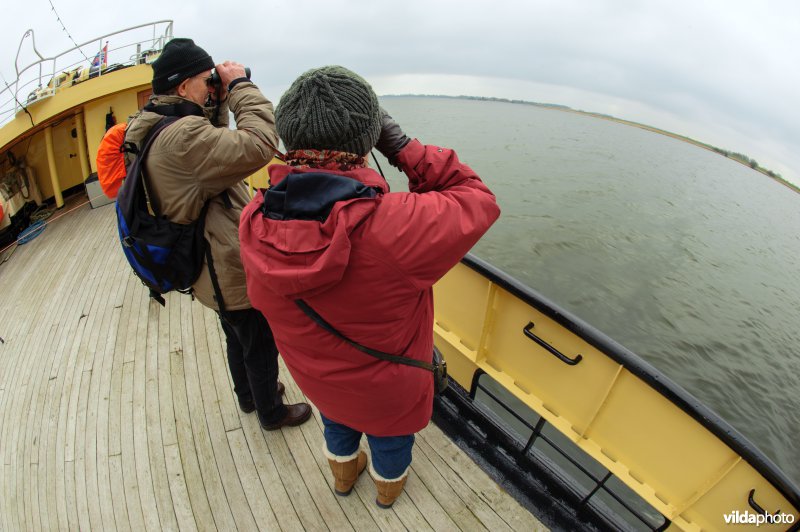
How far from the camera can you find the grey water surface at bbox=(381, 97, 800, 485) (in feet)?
28.5

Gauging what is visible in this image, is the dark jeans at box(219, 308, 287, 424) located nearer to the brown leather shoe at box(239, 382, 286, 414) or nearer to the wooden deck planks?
the brown leather shoe at box(239, 382, 286, 414)

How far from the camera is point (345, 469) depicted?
2.04m

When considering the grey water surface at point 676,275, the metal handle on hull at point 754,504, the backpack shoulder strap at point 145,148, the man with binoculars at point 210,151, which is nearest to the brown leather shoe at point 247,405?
the man with binoculars at point 210,151

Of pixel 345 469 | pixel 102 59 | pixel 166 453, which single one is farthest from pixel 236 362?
pixel 102 59

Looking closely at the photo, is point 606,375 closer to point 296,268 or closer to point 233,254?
point 296,268

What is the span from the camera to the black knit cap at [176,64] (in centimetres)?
166

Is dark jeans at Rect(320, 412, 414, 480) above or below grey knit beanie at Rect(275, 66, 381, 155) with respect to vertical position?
below

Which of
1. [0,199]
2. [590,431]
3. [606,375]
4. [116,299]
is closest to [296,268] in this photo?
[606,375]

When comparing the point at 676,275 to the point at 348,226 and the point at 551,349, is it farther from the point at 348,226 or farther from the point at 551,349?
the point at 348,226

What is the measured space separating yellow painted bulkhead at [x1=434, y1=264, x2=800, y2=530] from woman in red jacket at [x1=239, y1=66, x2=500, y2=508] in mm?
1093

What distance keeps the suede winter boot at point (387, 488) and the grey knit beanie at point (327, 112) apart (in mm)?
1602

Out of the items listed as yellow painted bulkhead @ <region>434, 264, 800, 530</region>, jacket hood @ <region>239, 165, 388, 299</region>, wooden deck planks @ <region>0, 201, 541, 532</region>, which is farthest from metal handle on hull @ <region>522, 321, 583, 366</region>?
jacket hood @ <region>239, 165, 388, 299</region>

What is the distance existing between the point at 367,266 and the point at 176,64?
4.45 ft

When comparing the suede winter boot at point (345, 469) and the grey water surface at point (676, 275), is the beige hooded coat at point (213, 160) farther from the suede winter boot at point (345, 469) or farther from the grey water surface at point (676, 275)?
the grey water surface at point (676, 275)
